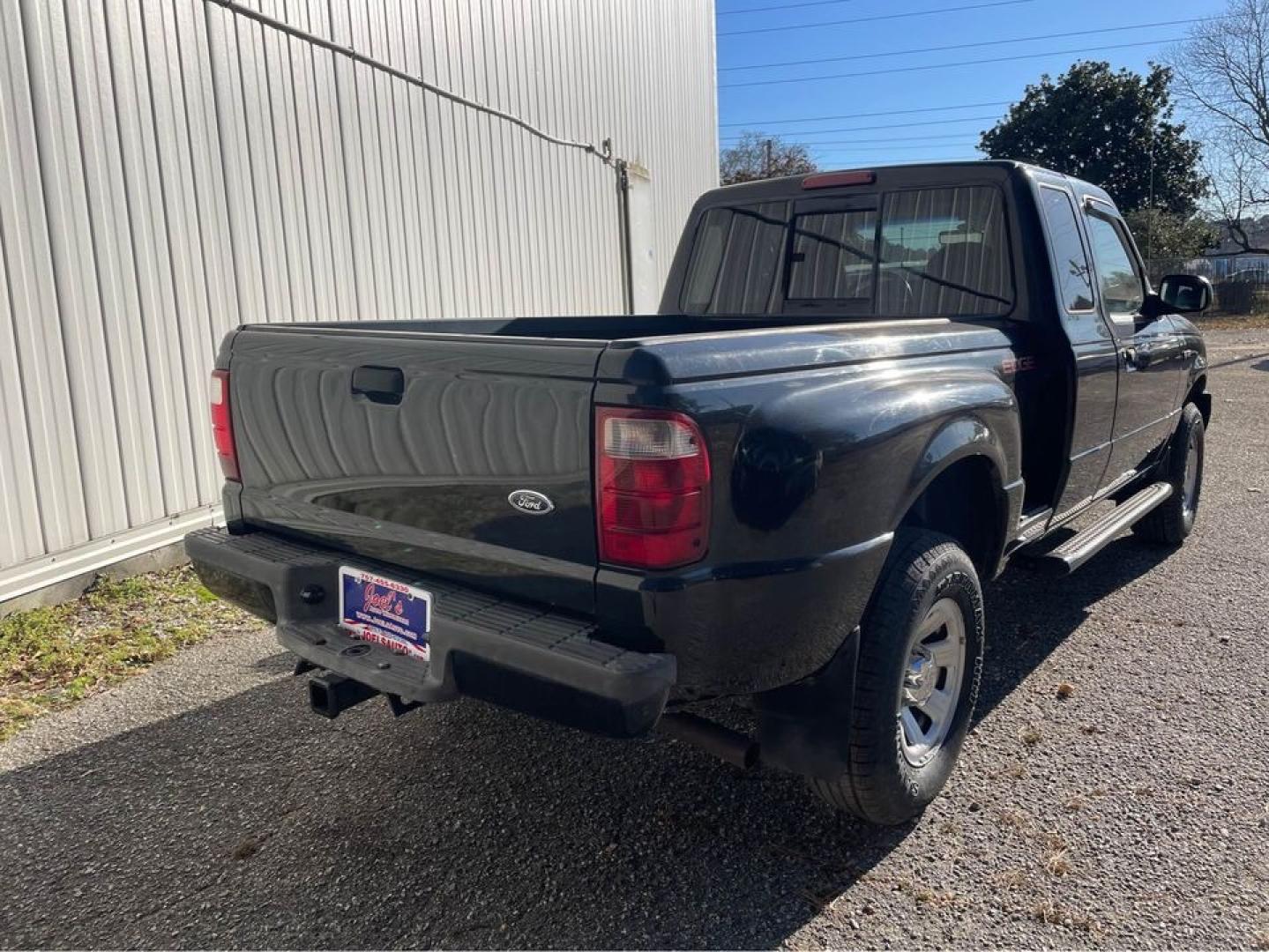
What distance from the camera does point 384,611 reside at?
265 cm

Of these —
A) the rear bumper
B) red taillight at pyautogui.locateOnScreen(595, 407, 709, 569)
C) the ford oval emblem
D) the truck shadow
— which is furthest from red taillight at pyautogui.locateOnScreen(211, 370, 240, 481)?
red taillight at pyautogui.locateOnScreen(595, 407, 709, 569)

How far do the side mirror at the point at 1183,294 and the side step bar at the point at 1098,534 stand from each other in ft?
3.09

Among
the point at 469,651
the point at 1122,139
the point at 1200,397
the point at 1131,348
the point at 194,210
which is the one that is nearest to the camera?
the point at 469,651

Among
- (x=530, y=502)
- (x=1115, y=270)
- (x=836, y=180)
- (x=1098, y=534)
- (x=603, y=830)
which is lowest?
(x=603, y=830)

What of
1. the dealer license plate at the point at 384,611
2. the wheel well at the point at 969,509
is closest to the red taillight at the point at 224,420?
the dealer license plate at the point at 384,611

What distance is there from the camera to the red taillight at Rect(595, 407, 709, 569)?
2160 mm

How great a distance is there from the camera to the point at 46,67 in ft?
15.1

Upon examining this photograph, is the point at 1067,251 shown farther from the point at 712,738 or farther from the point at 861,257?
the point at 712,738

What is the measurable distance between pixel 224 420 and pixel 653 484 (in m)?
1.73

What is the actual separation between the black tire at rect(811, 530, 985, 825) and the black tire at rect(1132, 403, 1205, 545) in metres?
3.30

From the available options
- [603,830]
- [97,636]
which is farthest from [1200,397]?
[97,636]

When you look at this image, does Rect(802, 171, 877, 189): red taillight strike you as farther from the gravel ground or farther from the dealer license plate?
the dealer license plate

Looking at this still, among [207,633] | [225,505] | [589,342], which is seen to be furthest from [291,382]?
[207,633]

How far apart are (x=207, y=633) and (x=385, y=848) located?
2242mm
